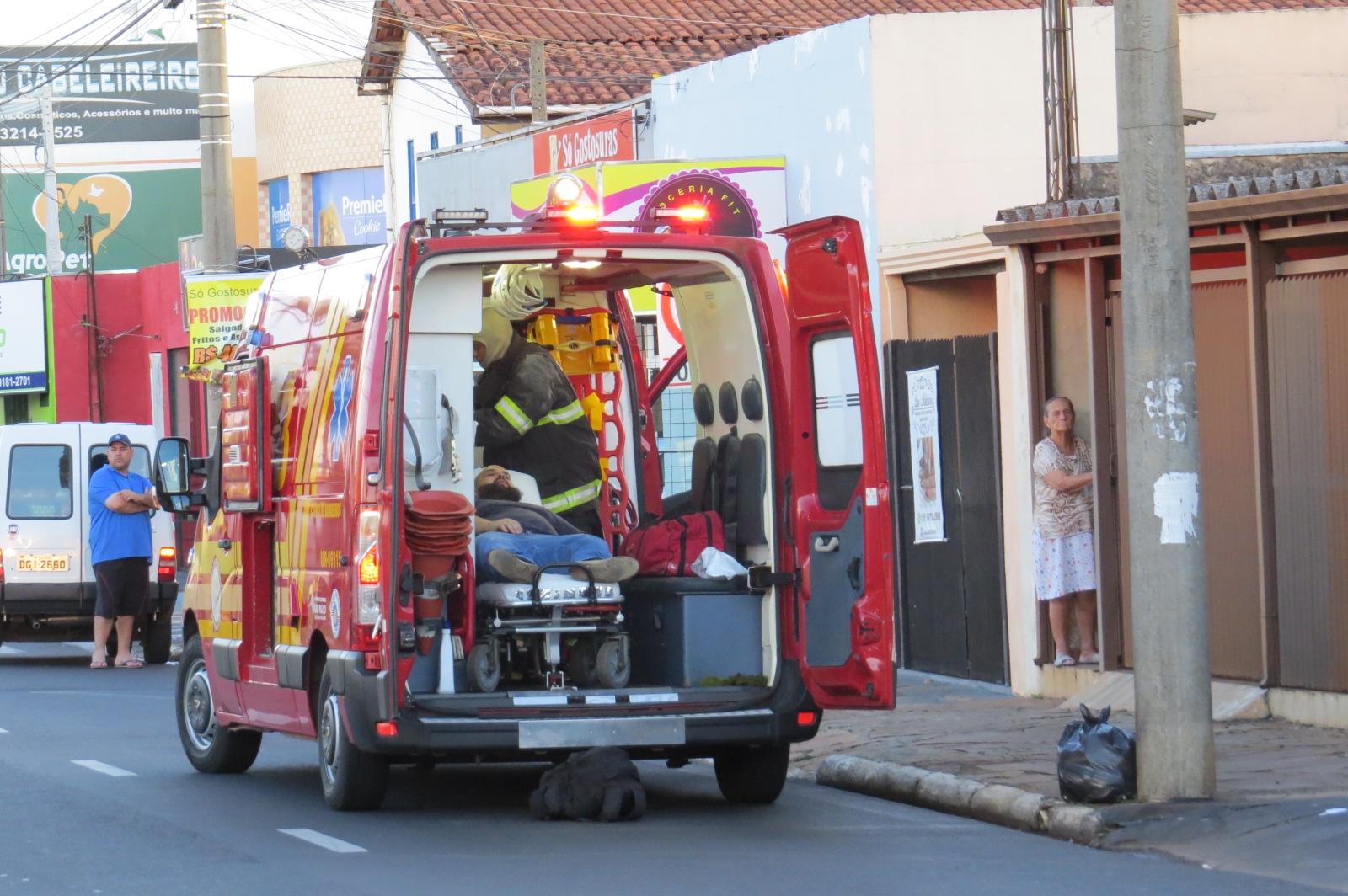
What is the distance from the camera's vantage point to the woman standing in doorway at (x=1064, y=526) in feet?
42.2

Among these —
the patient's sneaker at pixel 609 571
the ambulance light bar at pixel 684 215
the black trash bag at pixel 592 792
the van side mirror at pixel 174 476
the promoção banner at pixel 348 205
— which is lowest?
the black trash bag at pixel 592 792

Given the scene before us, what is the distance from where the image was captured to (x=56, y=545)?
19.2m

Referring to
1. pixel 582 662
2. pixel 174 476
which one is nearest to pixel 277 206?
pixel 174 476

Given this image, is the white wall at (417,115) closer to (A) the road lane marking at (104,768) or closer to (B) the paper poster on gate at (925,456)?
Result: (B) the paper poster on gate at (925,456)

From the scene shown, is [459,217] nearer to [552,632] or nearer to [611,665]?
[552,632]

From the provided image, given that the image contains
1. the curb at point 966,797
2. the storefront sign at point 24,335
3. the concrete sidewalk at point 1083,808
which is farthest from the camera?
the storefront sign at point 24,335

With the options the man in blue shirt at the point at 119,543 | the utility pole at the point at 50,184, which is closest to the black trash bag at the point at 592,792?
the man in blue shirt at the point at 119,543

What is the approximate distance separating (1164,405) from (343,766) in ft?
12.2

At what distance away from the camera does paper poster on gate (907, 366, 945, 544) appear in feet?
47.8

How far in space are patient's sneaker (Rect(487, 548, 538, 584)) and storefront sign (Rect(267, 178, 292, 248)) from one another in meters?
44.1

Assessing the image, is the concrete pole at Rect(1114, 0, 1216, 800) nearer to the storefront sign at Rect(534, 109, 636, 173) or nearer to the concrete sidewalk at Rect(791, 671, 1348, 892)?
the concrete sidewalk at Rect(791, 671, 1348, 892)

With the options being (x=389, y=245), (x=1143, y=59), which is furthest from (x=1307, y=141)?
(x=389, y=245)

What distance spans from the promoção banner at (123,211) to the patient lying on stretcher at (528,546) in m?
50.3

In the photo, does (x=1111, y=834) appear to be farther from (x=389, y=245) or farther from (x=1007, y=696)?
(x=1007, y=696)
